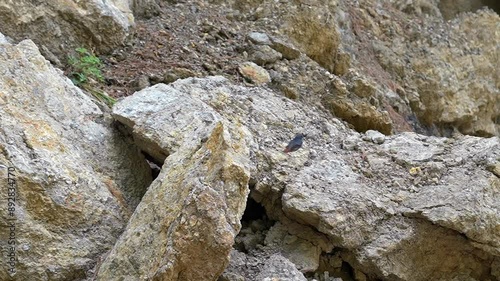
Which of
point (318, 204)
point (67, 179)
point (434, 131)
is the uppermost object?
point (434, 131)

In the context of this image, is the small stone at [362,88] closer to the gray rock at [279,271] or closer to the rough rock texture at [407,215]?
the rough rock texture at [407,215]

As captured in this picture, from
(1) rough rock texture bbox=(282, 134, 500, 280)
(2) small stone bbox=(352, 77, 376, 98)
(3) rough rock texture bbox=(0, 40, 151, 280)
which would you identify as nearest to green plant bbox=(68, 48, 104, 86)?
(3) rough rock texture bbox=(0, 40, 151, 280)

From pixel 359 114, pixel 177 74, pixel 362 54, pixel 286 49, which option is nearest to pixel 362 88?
pixel 359 114

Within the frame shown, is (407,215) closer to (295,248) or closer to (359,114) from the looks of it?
(295,248)

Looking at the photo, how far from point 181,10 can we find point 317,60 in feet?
5.91

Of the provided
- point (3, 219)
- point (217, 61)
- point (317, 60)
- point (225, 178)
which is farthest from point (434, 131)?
point (3, 219)

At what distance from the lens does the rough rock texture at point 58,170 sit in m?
3.36

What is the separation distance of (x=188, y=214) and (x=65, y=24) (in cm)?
314

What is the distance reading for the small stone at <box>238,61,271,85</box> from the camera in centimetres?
593

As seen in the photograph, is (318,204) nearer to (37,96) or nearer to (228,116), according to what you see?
(228,116)

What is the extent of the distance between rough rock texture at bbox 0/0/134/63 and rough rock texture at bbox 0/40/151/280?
82 centimetres

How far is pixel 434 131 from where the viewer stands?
901 cm

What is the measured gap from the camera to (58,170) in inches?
141

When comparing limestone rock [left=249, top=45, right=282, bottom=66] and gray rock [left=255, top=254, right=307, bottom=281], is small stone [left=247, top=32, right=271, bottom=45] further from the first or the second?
gray rock [left=255, top=254, right=307, bottom=281]
